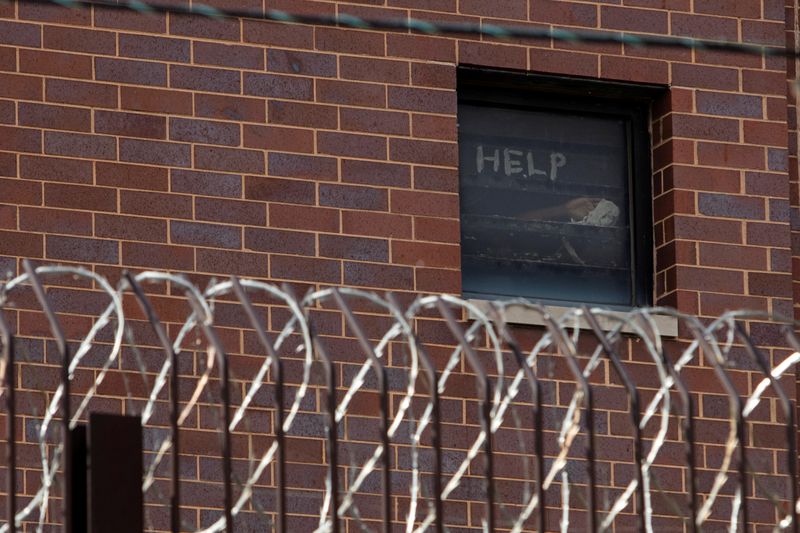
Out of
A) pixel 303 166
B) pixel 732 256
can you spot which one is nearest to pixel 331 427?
pixel 303 166

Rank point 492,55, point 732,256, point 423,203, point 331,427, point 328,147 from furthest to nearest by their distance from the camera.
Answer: point 732,256
point 492,55
point 423,203
point 328,147
point 331,427

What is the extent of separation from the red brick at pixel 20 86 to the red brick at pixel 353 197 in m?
1.55

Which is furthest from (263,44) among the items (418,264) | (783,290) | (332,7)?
(783,290)

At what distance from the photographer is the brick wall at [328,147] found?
12430mm

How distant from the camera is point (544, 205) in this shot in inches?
536

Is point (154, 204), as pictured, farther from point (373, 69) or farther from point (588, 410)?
point (588, 410)

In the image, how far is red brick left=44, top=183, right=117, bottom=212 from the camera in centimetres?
1234

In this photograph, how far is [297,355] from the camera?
1259cm

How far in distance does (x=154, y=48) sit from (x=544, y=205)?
7.79ft

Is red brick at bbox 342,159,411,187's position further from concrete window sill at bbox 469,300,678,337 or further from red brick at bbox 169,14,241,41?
red brick at bbox 169,14,241,41

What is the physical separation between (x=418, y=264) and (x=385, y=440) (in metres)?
5.00

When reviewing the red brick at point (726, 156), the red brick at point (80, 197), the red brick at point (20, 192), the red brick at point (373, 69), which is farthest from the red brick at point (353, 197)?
the red brick at point (726, 156)

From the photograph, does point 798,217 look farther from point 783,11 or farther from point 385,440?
point 385,440

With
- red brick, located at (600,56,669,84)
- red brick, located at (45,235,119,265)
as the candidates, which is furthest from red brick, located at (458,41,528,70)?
red brick, located at (45,235,119,265)
